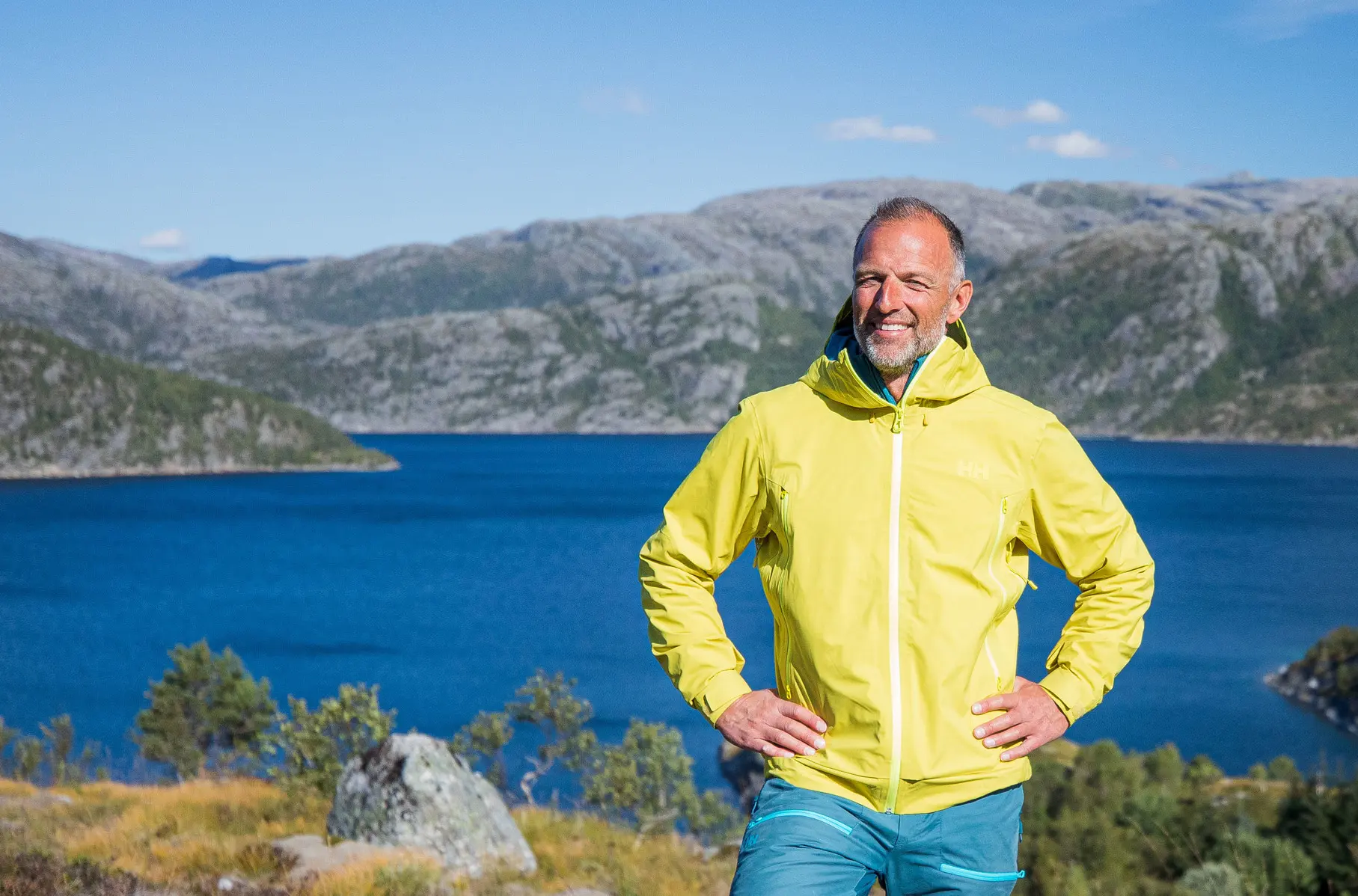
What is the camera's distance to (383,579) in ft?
330

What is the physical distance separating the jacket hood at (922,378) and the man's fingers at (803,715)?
2.97 ft

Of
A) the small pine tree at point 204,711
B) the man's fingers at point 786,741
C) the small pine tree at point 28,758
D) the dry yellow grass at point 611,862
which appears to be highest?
the man's fingers at point 786,741

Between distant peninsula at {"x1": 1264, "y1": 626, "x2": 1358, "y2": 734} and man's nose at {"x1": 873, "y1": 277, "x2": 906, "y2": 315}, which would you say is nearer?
man's nose at {"x1": 873, "y1": 277, "x2": 906, "y2": 315}

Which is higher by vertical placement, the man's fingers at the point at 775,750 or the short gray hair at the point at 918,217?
the short gray hair at the point at 918,217

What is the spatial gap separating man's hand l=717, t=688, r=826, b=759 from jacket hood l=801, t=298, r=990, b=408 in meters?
0.92

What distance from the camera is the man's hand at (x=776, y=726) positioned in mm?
3395

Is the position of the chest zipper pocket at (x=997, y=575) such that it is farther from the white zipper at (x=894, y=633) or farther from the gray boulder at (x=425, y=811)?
the gray boulder at (x=425, y=811)

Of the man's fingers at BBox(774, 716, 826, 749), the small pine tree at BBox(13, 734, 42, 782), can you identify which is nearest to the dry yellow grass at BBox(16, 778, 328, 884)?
the man's fingers at BBox(774, 716, 826, 749)

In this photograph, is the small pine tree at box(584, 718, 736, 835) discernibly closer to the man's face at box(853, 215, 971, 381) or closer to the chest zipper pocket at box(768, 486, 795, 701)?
the chest zipper pocket at box(768, 486, 795, 701)

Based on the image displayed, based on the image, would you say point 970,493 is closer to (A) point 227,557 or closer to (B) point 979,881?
(B) point 979,881

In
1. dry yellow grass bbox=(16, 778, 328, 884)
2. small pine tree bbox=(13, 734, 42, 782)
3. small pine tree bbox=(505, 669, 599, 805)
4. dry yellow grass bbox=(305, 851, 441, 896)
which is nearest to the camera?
dry yellow grass bbox=(305, 851, 441, 896)

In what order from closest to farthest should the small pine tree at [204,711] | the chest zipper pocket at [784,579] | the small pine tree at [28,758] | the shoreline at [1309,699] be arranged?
the chest zipper pocket at [784,579]
the small pine tree at [28,758]
the small pine tree at [204,711]
the shoreline at [1309,699]

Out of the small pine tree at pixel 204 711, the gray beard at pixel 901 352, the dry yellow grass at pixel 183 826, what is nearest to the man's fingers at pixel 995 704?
the gray beard at pixel 901 352

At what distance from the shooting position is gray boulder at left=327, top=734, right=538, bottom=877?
10.1 m
